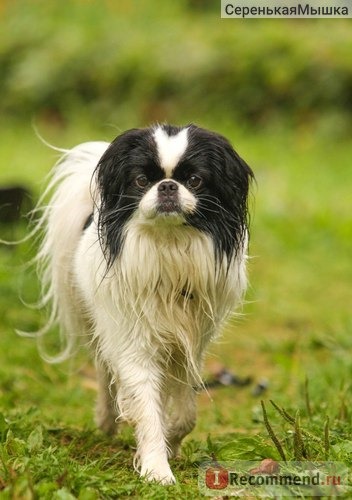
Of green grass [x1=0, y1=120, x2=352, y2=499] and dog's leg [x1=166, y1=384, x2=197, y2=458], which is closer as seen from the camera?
green grass [x1=0, y1=120, x2=352, y2=499]

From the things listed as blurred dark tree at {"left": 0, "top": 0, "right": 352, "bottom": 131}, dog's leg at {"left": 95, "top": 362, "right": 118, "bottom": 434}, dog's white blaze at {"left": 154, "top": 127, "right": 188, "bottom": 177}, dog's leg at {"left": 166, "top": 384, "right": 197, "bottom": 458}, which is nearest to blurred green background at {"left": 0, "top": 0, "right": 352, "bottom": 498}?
blurred dark tree at {"left": 0, "top": 0, "right": 352, "bottom": 131}

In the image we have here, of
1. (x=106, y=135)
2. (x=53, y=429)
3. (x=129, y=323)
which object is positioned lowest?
(x=53, y=429)

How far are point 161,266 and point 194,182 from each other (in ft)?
1.20

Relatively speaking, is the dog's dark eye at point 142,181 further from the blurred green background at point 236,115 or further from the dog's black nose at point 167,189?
the blurred green background at point 236,115

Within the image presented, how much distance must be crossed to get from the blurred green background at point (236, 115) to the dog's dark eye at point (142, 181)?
98.5 inches

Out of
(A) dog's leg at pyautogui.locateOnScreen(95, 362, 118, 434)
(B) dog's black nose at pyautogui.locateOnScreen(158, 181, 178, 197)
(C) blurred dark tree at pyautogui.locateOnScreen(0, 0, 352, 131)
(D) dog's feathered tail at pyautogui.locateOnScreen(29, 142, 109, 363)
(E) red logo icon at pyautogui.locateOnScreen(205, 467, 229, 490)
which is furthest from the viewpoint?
(C) blurred dark tree at pyautogui.locateOnScreen(0, 0, 352, 131)

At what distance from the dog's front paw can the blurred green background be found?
2323 mm

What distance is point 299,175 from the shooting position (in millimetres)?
11992

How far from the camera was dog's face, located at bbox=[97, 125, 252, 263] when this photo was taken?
402cm

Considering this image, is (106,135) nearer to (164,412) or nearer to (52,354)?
(52,354)

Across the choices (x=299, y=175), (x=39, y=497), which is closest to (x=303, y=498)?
(x=39, y=497)

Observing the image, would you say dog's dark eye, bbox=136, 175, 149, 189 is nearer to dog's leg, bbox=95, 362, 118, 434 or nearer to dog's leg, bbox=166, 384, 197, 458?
dog's leg, bbox=166, 384, 197, 458

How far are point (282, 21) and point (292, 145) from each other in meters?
3.00

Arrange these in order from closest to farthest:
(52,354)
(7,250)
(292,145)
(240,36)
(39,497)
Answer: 1. (39,497)
2. (52,354)
3. (7,250)
4. (292,145)
5. (240,36)
